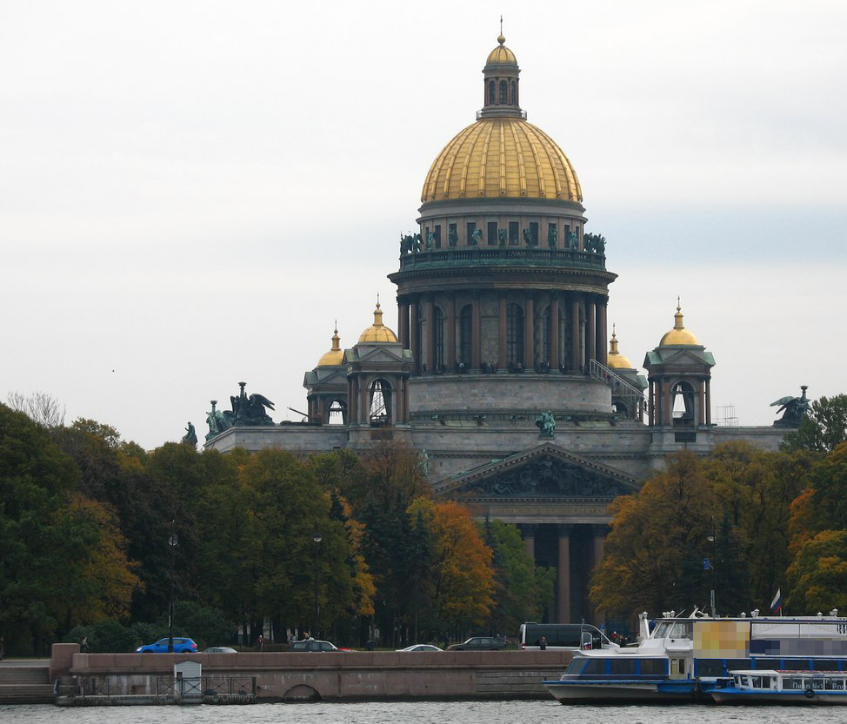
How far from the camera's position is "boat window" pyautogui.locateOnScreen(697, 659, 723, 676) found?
450ft

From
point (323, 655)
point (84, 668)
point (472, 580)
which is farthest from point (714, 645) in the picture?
point (472, 580)

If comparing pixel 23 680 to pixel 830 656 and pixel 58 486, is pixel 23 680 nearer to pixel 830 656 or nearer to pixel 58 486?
pixel 58 486

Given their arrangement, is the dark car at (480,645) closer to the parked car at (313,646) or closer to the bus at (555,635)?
the bus at (555,635)

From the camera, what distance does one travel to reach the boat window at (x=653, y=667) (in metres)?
137

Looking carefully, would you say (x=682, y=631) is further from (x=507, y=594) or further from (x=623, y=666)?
(x=507, y=594)

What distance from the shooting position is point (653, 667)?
451 feet

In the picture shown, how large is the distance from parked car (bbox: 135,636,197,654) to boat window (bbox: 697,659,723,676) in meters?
21.4

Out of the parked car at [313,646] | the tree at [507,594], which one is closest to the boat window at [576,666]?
the parked car at [313,646]

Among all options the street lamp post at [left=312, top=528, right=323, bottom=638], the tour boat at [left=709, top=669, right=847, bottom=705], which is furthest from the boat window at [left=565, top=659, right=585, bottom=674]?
the street lamp post at [left=312, top=528, right=323, bottom=638]

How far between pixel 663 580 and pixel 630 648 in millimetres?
Answer: 34457

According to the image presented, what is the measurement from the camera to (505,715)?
131 m

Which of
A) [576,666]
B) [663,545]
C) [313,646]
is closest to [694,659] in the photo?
[576,666]

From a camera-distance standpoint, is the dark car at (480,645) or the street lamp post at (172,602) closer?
the street lamp post at (172,602)

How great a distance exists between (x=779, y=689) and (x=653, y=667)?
16.9 ft
